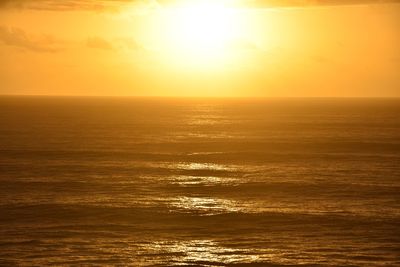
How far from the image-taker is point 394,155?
374ft

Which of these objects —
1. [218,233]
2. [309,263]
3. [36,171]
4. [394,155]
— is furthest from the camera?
[394,155]

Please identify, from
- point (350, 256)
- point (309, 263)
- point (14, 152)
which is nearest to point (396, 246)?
point (350, 256)

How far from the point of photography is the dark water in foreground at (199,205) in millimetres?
52906

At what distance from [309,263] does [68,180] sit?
1676 inches

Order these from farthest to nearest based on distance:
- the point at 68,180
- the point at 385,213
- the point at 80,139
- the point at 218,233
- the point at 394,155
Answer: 1. the point at 80,139
2. the point at 394,155
3. the point at 68,180
4. the point at 385,213
5. the point at 218,233

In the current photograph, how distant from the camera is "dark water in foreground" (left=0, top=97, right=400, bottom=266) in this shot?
174 feet

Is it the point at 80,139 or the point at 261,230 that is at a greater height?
the point at 80,139

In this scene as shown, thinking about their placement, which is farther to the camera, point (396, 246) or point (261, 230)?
point (261, 230)

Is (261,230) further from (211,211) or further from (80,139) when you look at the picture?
(80,139)

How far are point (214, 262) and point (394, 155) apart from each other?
70.0 m

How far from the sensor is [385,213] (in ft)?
219

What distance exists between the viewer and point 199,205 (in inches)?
2805

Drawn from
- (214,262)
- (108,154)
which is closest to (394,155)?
(108,154)

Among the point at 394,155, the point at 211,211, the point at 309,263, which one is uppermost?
the point at 394,155
